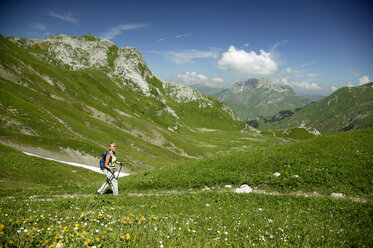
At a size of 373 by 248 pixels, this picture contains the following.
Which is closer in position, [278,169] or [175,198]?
[175,198]

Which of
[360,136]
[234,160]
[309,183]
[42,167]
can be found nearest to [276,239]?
[309,183]

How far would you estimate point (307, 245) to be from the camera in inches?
286

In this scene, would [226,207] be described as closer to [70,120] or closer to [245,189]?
[245,189]

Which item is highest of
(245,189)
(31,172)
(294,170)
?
(294,170)

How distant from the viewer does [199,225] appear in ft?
28.5

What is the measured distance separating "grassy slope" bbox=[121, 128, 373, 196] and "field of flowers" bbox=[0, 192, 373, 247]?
14.8 ft

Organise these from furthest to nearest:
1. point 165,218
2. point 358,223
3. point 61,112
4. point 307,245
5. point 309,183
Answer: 1. point 61,112
2. point 309,183
3. point 358,223
4. point 165,218
5. point 307,245

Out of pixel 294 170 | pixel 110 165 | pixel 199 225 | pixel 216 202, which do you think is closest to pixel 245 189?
pixel 216 202

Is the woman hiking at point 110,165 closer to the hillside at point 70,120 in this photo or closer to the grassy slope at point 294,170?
the grassy slope at point 294,170

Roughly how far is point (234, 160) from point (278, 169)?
513cm

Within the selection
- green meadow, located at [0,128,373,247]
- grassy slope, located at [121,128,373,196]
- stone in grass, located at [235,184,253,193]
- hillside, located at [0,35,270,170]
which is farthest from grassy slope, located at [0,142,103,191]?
stone in grass, located at [235,184,253,193]

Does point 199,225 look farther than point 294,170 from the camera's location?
No

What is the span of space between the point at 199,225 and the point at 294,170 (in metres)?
14.6

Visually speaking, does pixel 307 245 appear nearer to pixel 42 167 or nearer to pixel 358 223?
pixel 358 223
